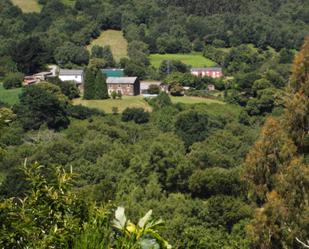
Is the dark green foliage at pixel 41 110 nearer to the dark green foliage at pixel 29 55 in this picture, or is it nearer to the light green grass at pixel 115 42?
the dark green foliage at pixel 29 55

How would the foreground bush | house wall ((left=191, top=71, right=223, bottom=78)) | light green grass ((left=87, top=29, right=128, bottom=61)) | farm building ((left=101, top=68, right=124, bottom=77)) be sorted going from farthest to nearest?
light green grass ((left=87, top=29, right=128, bottom=61)), house wall ((left=191, top=71, right=223, bottom=78)), farm building ((left=101, top=68, right=124, bottom=77)), the foreground bush

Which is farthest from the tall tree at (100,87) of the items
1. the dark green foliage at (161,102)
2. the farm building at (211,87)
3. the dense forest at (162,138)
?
the farm building at (211,87)

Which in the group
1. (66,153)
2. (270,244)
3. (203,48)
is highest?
(270,244)

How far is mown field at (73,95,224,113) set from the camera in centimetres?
4156

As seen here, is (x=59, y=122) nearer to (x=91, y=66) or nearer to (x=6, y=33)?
(x=91, y=66)

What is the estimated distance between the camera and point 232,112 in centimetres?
4100

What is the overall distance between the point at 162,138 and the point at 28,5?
4641 cm

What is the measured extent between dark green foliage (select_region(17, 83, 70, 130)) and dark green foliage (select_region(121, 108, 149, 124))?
11.8 feet

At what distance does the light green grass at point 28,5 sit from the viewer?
7012 centimetres

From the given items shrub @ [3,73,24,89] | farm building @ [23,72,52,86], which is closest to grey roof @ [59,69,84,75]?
farm building @ [23,72,52,86]

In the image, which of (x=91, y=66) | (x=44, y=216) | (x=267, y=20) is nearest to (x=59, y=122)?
(x=91, y=66)

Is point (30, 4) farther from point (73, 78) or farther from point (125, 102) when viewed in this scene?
point (125, 102)

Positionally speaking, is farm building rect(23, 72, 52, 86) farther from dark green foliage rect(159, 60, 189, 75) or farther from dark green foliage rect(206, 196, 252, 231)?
dark green foliage rect(206, 196, 252, 231)

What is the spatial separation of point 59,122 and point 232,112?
11174 millimetres
